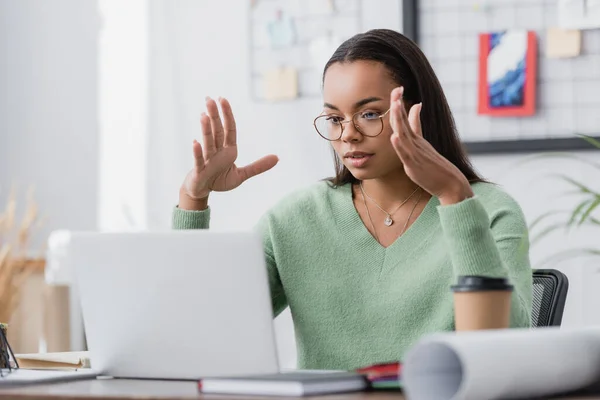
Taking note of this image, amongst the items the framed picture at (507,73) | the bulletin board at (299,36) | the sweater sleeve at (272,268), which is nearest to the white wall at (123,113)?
the bulletin board at (299,36)

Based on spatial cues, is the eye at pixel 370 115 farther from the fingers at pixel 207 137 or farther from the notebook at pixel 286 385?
the notebook at pixel 286 385

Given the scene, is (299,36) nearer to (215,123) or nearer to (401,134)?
(215,123)

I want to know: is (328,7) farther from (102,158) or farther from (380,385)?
(380,385)

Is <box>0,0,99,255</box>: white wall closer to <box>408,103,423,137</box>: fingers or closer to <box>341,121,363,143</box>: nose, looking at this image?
<box>341,121,363,143</box>: nose

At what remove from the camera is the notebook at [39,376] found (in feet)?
4.53

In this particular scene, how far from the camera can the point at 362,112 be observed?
183 centimetres

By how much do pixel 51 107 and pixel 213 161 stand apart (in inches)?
64.2

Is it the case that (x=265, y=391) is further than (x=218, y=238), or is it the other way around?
(x=218, y=238)

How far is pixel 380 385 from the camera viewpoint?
4.12 feet

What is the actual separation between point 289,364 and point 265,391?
1784 millimetres

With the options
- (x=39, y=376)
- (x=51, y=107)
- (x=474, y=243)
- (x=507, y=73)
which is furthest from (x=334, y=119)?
(x=51, y=107)

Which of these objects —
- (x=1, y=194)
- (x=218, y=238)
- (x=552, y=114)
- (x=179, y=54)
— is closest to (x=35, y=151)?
(x=1, y=194)

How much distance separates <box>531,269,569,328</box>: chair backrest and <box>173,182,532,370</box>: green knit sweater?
0.43ft

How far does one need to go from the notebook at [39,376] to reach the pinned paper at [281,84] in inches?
63.2
